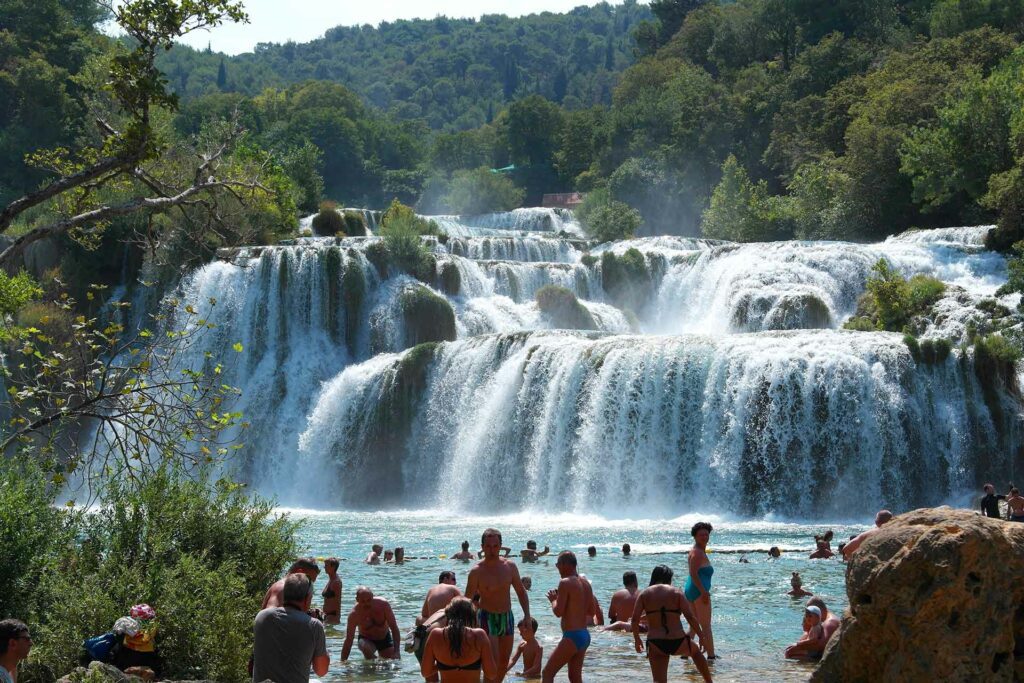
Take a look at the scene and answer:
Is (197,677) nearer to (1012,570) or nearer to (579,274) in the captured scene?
(1012,570)

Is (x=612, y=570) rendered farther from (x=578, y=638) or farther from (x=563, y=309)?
(x=563, y=309)

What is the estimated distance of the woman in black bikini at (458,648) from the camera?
7.07 meters

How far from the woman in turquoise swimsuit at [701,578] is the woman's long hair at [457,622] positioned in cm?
345

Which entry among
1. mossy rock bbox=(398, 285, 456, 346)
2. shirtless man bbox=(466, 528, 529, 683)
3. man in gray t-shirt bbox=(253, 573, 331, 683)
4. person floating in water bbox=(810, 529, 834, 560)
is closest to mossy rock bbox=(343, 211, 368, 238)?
mossy rock bbox=(398, 285, 456, 346)

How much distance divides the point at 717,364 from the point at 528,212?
30.7 meters

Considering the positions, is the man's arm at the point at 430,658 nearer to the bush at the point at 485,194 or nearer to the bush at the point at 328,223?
the bush at the point at 328,223

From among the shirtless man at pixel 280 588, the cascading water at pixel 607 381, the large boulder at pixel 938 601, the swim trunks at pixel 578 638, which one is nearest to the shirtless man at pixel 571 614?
the swim trunks at pixel 578 638

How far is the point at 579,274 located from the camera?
37938 millimetres

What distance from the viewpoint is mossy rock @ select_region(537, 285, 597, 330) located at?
3544 centimetres

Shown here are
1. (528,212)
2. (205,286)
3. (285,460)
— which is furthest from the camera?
(528,212)

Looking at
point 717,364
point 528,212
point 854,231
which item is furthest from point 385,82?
point 717,364

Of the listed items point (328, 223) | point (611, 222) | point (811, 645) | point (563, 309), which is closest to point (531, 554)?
point (811, 645)

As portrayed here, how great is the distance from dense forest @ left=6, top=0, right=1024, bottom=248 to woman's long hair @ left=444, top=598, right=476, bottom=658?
4560 millimetres

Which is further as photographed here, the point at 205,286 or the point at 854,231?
the point at 854,231
